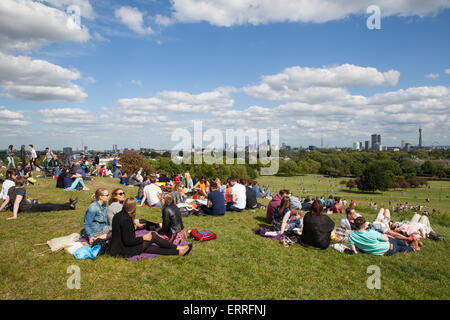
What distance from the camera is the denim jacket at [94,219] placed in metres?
6.77

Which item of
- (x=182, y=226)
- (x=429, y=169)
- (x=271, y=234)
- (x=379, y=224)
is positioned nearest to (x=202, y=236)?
(x=182, y=226)

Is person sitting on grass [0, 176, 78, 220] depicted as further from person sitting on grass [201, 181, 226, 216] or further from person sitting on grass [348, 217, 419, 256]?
person sitting on grass [348, 217, 419, 256]

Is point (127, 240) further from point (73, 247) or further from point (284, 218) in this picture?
point (284, 218)

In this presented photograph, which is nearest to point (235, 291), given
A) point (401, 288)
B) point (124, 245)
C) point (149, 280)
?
point (149, 280)

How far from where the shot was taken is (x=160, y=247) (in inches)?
247

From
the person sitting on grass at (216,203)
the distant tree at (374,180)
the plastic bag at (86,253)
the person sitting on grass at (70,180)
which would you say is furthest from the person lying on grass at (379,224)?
the distant tree at (374,180)

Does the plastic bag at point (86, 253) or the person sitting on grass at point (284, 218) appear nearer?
the plastic bag at point (86, 253)

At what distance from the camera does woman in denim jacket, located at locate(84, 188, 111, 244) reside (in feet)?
22.1

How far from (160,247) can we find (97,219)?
1.98 m

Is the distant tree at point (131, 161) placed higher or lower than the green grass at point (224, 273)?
higher

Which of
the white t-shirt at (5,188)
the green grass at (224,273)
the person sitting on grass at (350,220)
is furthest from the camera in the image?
the white t-shirt at (5,188)

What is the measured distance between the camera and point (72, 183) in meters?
14.6

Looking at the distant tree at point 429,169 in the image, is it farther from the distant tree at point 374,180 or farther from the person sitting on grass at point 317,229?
the person sitting on grass at point 317,229

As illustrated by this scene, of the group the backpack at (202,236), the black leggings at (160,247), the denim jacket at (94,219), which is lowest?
the backpack at (202,236)
